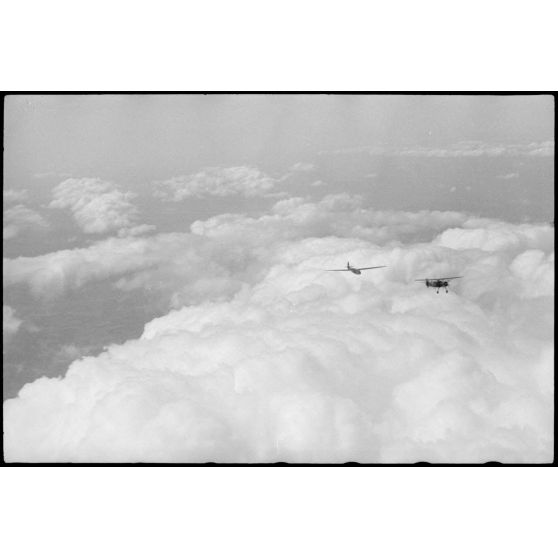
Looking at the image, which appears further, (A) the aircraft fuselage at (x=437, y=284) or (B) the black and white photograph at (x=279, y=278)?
(A) the aircraft fuselage at (x=437, y=284)

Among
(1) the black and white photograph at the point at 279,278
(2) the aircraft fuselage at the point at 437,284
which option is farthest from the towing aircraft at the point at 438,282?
(1) the black and white photograph at the point at 279,278

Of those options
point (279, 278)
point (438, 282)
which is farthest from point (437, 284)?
point (279, 278)

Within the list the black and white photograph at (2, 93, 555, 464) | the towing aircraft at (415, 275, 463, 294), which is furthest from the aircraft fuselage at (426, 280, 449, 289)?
the black and white photograph at (2, 93, 555, 464)

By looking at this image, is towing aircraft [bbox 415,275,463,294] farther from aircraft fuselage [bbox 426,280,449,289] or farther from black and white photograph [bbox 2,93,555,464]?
black and white photograph [bbox 2,93,555,464]

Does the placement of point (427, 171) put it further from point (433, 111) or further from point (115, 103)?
point (115, 103)

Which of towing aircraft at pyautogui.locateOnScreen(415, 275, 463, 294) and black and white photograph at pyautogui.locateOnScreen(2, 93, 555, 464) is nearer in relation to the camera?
black and white photograph at pyautogui.locateOnScreen(2, 93, 555, 464)

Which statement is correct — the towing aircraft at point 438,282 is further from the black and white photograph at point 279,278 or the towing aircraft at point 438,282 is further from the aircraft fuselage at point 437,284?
the black and white photograph at point 279,278

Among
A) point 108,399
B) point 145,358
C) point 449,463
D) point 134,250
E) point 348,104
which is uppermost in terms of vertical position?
point 348,104

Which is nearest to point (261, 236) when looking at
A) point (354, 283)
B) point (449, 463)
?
point (354, 283)
